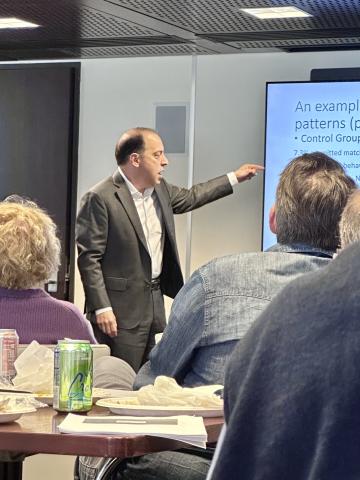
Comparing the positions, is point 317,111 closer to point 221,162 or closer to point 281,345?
point 221,162

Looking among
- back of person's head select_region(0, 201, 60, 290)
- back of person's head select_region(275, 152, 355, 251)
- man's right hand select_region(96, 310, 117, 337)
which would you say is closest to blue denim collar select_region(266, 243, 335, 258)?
back of person's head select_region(275, 152, 355, 251)

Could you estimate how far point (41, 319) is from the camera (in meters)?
3.25

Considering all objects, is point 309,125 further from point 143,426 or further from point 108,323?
point 143,426

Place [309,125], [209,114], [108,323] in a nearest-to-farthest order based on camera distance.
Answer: [108,323], [309,125], [209,114]

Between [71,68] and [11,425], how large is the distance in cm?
521

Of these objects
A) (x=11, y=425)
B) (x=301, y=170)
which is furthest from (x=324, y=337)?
(x=301, y=170)

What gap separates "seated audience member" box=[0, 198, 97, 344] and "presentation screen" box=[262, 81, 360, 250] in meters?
3.14

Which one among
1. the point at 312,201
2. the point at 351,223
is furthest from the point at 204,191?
the point at 351,223

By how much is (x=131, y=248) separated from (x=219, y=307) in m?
3.03

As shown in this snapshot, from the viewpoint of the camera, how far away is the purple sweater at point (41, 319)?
3240mm

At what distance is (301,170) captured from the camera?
3080 mm

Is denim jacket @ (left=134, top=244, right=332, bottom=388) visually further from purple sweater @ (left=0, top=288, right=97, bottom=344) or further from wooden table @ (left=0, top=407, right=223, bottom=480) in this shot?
purple sweater @ (left=0, top=288, right=97, bottom=344)

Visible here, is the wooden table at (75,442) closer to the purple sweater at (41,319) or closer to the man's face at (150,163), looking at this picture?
the purple sweater at (41,319)

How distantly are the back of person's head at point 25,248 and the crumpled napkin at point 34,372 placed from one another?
2.00ft
